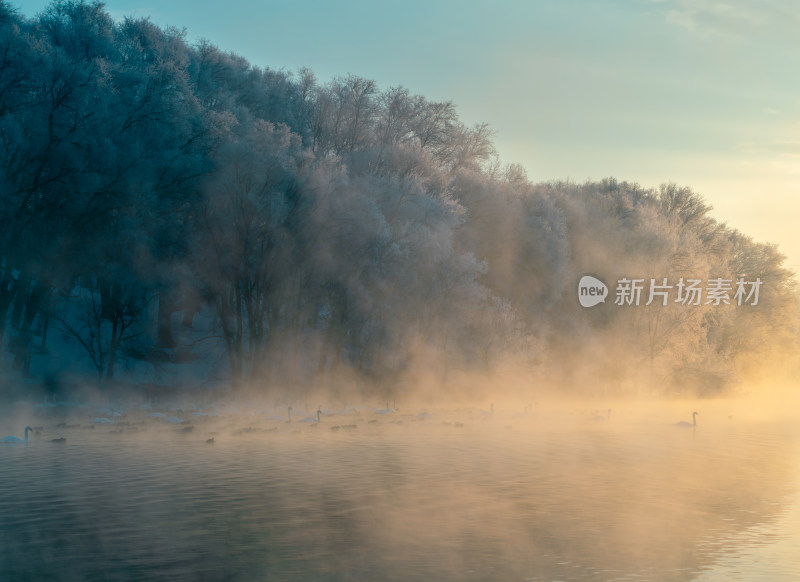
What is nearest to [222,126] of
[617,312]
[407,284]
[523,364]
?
[407,284]

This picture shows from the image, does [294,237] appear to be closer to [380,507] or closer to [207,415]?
[207,415]

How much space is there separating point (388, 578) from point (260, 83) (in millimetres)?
58214

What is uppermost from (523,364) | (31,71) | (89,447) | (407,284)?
(31,71)

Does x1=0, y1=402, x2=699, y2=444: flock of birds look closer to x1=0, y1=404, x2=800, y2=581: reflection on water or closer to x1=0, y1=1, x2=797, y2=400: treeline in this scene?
x1=0, y1=404, x2=800, y2=581: reflection on water

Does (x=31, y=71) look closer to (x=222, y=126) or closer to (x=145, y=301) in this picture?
(x=222, y=126)

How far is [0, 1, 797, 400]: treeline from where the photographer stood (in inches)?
1670

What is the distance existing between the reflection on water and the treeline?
1154 cm

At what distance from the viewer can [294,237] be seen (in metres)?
51.7

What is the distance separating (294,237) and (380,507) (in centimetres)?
2965

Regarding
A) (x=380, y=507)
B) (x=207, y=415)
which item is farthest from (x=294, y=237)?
(x=380, y=507)

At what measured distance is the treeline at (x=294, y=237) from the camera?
42.4 m

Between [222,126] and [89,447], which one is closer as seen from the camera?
[89,447]

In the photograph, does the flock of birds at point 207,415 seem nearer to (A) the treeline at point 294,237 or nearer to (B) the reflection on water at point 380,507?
(B) the reflection on water at point 380,507

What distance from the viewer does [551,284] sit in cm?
7250
